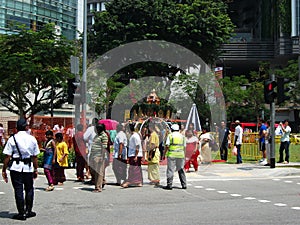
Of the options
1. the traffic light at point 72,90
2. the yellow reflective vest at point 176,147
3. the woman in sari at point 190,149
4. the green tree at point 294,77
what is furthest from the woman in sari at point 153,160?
the green tree at point 294,77

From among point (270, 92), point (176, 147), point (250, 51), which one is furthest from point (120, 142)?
point (250, 51)

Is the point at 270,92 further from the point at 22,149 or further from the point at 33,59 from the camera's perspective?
the point at 33,59

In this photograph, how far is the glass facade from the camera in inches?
1812

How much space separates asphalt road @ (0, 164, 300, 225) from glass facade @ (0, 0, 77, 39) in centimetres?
3229

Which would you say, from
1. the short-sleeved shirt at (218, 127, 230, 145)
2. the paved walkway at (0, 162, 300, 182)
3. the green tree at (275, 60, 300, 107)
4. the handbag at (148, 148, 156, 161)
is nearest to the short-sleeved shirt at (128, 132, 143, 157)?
the handbag at (148, 148, 156, 161)

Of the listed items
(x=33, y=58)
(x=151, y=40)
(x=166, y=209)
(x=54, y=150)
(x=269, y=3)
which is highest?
(x=269, y=3)

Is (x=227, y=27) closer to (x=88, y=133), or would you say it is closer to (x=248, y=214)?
(x=88, y=133)

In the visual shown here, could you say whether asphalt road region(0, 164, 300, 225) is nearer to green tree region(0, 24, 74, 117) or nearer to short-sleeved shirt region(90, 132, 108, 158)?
short-sleeved shirt region(90, 132, 108, 158)

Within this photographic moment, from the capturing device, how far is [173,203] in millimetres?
10062

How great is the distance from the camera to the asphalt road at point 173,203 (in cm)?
823

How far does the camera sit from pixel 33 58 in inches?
917

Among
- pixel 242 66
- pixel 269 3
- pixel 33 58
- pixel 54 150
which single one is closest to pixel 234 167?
Answer: pixel 54 150

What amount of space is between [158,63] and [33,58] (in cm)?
1496

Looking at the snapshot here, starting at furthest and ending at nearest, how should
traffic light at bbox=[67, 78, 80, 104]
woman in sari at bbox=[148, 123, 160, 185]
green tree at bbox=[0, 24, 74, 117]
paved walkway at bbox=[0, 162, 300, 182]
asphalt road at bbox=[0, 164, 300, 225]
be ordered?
green tree at bbox=[0, 24, 74, 117] → traffic light at bbox=[67, 78, 80, 104] → paved walkway at bbox=[0, 162, 300, 182] → woman in sari at bbox=[148, 123, 160, 185] → asphalt road at bbox=[0, 164, 300, 225]
